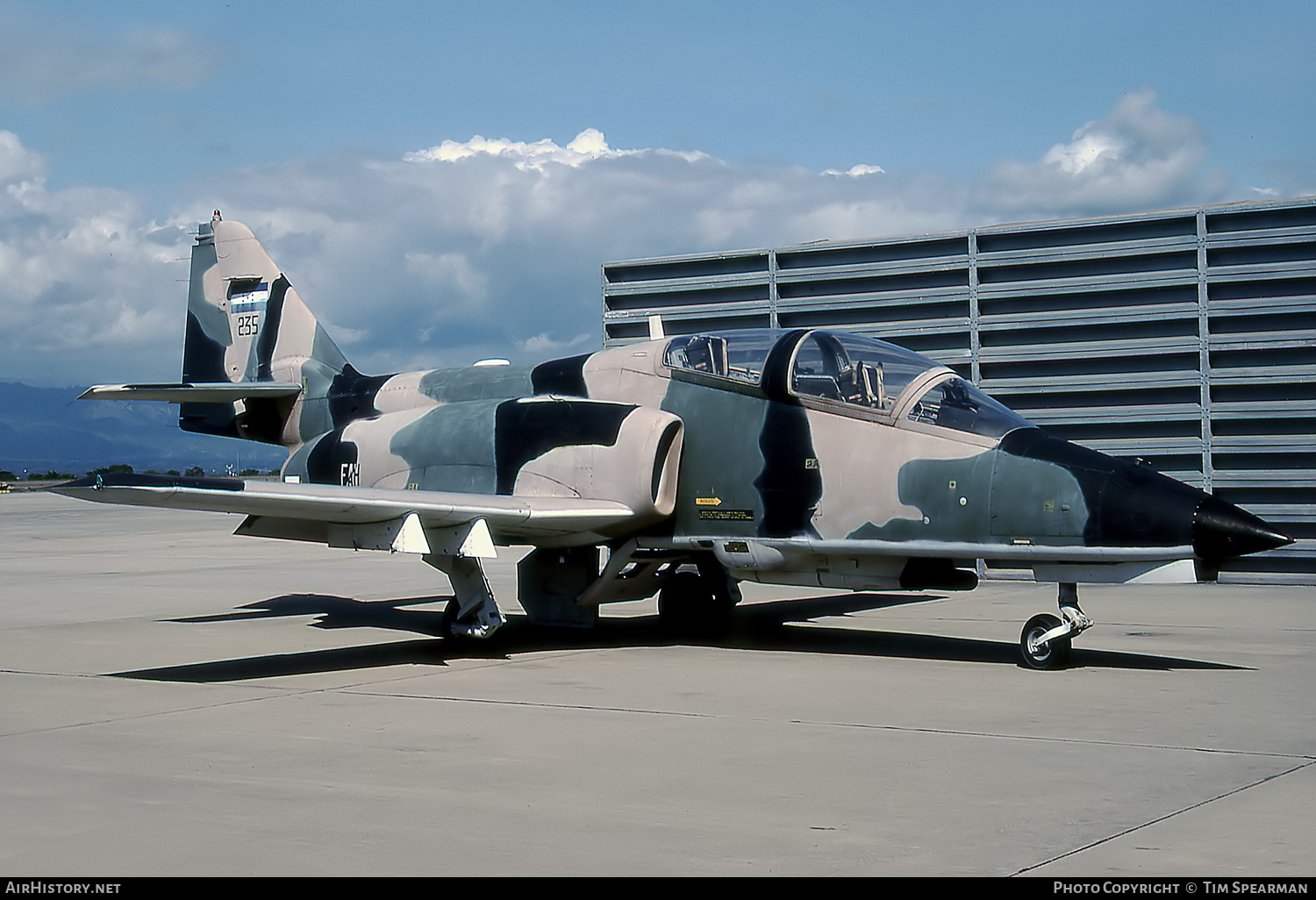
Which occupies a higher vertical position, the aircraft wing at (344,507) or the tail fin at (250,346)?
the tail fin at (250,346)

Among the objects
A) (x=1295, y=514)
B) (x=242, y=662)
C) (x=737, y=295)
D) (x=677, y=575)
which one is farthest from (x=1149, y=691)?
(x=737, y=295)

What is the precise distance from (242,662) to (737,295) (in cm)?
1014

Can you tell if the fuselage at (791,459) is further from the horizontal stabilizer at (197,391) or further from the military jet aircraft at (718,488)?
the horizontal stabilizer at (197,391)

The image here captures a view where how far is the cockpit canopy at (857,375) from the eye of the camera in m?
9.38

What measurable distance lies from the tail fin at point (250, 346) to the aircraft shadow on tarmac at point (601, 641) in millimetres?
2134

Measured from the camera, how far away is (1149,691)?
26.3ft

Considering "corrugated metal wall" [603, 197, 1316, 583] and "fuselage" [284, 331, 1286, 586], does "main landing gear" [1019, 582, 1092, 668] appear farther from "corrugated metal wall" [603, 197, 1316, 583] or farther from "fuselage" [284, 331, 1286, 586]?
"corrugated metal wall" [603, 197, 1316, 583]

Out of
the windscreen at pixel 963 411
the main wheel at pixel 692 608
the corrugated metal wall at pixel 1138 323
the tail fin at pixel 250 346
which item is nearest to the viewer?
the windscreen at pixel 963 411

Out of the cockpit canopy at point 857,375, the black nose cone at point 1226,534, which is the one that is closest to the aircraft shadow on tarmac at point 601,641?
the black nose cone at point 1226,534

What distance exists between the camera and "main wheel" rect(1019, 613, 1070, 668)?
8867 millimetres

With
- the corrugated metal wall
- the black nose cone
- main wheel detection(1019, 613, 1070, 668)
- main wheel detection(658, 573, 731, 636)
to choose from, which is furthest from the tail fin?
the black nose cone

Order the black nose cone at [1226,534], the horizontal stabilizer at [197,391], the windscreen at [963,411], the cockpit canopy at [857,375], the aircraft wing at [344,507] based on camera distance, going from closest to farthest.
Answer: the black nose cone at [1226,534]
the aircraft wing at [344,507]
the windscreen at [963,411]
the cockpit canopy at [857,375]
the horizontal stabilizer at [197,391]

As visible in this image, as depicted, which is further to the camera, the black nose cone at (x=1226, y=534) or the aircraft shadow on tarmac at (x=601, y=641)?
the aircraft shadow on tarmac at (x=601, y=641)

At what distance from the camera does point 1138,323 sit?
15.7 m
